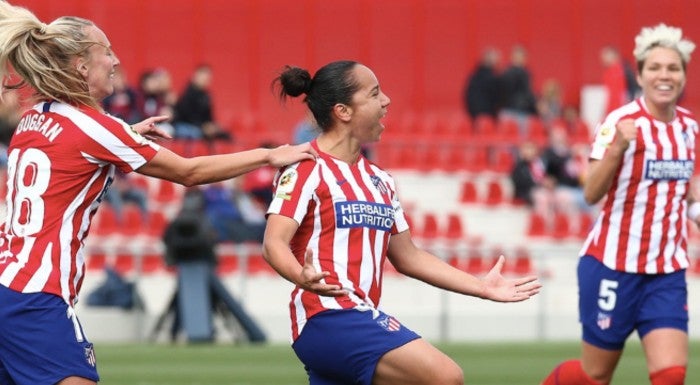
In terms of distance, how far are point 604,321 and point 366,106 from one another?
93.7 inches

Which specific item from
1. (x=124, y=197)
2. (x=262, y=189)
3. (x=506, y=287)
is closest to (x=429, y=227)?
(x=262, y=189)

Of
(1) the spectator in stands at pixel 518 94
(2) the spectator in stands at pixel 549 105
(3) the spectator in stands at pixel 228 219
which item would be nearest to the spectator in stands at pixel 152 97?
(3) the spectator in stands at pixel 228 219

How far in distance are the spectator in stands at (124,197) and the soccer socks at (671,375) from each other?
12.4m

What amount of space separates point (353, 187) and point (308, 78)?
1.63ft

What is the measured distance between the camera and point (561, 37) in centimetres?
2620

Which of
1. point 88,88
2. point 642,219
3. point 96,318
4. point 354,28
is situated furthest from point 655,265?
point 354,28

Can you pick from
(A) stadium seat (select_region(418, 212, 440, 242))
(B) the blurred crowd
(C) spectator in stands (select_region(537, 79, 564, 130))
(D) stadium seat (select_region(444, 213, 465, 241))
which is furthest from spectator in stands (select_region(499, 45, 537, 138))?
(A) stadium seat (select_region(418, 212, 440, 242))

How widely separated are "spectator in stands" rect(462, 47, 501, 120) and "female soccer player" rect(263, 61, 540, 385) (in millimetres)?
17209

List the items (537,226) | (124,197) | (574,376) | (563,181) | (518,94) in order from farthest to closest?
(518,94) < (563,181) < (537,226) < (124,197) < (574,376)

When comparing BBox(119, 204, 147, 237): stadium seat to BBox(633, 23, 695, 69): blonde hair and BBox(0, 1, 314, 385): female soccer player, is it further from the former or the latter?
BBox(0, 1, 314, 385): female soccer player

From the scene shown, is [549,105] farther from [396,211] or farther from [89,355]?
[89,355]

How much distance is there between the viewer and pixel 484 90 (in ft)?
78.5

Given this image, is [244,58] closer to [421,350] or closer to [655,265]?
[655,265]

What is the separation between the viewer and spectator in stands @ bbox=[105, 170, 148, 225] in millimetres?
19547
